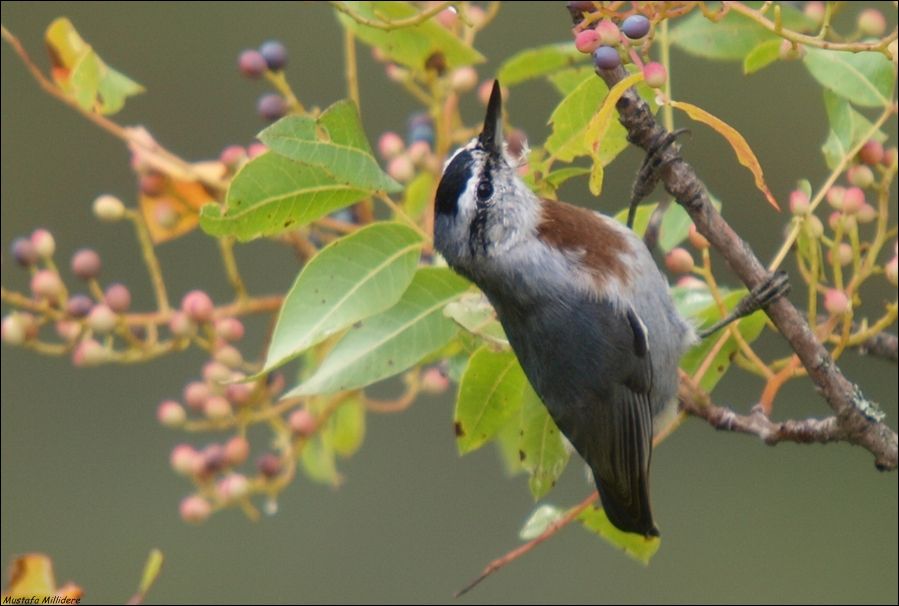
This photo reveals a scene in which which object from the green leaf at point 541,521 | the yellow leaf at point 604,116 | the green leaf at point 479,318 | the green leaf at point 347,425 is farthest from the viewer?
the green leaf at point 347,425

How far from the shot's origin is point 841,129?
1.98 meters

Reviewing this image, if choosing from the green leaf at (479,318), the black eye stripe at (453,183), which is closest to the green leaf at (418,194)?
the black eye stripe at (453,183)

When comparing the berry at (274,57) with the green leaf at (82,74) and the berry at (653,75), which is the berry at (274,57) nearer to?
the green leaf at (82,74)

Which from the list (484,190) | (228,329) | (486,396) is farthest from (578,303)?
(228,329)

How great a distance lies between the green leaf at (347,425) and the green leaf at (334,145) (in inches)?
Result: 23.8

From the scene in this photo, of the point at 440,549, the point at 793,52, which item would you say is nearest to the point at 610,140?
the point at 793,52

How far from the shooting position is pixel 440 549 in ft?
18.7

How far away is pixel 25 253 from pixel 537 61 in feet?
2.78

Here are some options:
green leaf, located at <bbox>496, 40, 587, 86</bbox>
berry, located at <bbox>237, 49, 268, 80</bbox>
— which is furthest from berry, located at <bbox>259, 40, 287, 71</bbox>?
green leaf, located at <bbox>496, 40, 587, 86</bbox>

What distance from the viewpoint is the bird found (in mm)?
2287

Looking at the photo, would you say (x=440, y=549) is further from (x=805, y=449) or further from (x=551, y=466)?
(x=551, y=466)

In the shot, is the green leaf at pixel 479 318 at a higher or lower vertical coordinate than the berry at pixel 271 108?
lower

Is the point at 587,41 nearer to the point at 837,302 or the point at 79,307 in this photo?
the point at 837,302

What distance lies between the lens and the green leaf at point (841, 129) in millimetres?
1960
